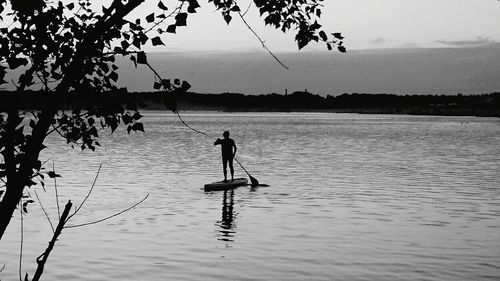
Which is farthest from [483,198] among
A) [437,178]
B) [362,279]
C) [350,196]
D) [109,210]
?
[362,279]

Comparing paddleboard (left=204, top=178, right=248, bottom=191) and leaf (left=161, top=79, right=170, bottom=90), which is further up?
leaf (left=161, top=79, right=170, bottom=90)

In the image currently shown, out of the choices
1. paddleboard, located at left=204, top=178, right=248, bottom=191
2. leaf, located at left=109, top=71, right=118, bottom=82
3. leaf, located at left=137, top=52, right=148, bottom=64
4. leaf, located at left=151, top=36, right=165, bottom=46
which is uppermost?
leaf, located at left=151, top=36, right=165, bottom=46

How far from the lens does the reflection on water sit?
60.5 ft

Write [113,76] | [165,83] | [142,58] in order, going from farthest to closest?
[113,76] < [165,83] < [142,58]

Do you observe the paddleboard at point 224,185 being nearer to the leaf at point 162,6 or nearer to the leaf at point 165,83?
the leaf at point 165,83

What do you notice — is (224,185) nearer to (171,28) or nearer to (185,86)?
(185,86)

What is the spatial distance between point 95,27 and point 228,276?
9118mm

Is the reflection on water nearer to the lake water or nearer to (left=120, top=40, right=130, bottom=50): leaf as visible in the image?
the lake water

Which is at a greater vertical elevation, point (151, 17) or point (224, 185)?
point (151, 17)

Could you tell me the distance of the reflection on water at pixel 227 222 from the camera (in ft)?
60.5

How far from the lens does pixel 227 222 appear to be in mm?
21016

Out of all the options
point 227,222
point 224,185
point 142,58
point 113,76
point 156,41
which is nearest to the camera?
point 142,58

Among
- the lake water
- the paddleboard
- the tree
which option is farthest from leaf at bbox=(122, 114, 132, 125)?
the paddleboard


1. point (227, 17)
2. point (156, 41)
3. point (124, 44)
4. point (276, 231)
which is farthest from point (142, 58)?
point (276, 231)
